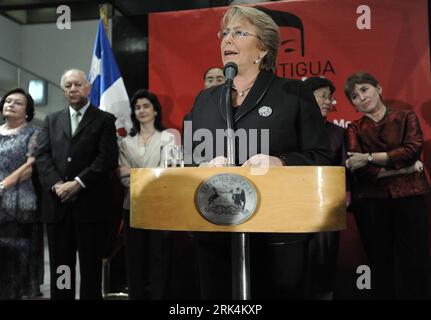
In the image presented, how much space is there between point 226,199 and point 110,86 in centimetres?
235

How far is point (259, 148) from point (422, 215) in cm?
164

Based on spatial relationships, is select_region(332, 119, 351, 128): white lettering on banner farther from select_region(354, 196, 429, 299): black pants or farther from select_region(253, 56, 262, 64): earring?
select_region(253, 56, 262, 64): earring

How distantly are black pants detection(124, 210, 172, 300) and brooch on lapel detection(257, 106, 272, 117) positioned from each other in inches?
57.8

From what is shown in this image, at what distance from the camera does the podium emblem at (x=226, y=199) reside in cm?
89

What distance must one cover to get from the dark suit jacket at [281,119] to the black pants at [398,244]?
1.38 metres

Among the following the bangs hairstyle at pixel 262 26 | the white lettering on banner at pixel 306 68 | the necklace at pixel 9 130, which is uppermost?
the white lettering on banner at pixel 306 68

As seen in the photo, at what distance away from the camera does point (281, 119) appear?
3.95ft

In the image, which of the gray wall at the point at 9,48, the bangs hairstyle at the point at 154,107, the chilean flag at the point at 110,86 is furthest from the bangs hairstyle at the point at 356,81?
the gray wall at the point at 9,48

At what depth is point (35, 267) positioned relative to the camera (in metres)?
2.67

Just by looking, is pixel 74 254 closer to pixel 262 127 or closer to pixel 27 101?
pixel 27 101

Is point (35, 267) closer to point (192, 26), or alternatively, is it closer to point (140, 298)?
point (140, 298)

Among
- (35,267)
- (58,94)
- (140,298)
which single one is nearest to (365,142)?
(140,298)

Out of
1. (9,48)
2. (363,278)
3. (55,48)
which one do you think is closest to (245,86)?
(363,278)

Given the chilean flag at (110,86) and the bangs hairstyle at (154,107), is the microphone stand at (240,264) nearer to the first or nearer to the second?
the bangs hairstyle at (154,107)
